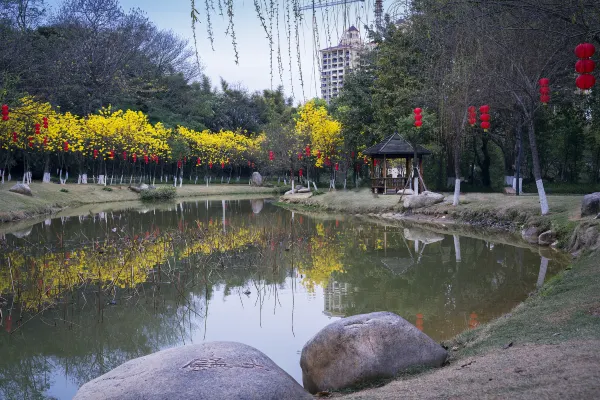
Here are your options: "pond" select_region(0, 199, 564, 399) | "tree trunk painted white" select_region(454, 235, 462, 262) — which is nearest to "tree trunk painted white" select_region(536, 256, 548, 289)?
"pond" select_region(0, 199, 564, 399)

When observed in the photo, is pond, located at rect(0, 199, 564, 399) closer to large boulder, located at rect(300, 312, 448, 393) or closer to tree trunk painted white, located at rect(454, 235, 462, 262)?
tree trunk painted white, located at rect(454, 235, 462, 262)

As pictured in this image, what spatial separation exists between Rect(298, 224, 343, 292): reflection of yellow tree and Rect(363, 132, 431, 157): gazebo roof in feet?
36.4

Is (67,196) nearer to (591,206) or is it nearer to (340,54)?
(591,206)

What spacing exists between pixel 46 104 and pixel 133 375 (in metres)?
27.1

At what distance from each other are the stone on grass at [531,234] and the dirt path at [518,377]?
10354mm

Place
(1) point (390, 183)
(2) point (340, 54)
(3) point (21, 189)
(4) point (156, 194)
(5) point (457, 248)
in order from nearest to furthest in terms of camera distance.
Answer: (2) point (340, 54)
(5) point (457, 248)
(3) point (21, 189)
(1) point (390, 183)
(4) point (156, 194)

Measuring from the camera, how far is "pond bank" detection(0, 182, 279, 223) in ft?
73.2

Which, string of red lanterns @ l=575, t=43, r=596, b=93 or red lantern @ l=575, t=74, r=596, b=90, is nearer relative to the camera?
string of red lanterns @ l=575, t=43, r=596, b=93

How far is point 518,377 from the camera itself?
12.2 feet

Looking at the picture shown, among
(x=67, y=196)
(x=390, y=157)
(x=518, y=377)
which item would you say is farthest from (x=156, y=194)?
(x=518, y=377)

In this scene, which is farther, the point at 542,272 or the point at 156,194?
the point at 156,194

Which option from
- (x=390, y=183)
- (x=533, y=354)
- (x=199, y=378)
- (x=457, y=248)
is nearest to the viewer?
(x=199, y=378)

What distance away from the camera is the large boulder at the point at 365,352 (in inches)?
191

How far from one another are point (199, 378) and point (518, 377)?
2.29 metres
